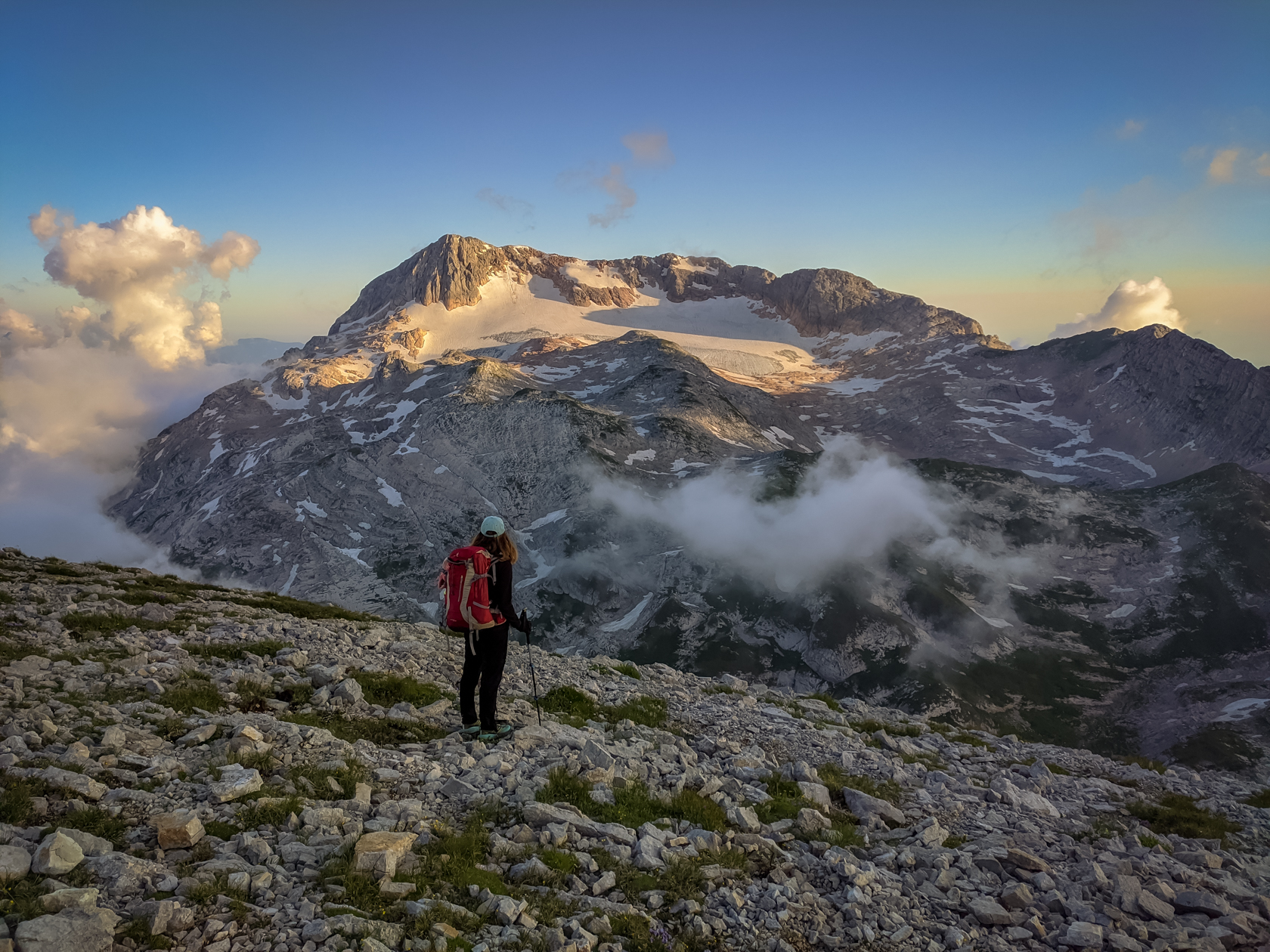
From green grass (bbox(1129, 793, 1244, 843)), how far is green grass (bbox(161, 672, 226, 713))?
19610 millimetres

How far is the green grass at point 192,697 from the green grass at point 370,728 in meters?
1.57

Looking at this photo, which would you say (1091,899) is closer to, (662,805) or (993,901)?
(993,901)

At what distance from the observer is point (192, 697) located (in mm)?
13602

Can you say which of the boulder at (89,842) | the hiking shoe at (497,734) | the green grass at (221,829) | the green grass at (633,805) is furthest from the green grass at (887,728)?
the boulder at (89,842)

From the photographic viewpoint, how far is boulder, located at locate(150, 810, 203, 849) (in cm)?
803

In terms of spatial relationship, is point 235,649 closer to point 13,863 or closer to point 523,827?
point 13,863

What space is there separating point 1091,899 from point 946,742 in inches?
404

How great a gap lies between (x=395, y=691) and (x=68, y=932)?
10551 mm

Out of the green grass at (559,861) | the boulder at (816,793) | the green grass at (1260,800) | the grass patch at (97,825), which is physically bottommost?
the green grass at (1260,800)

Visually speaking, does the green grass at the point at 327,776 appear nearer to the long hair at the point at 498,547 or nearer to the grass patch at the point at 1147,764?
the long hair at the point at 498,547

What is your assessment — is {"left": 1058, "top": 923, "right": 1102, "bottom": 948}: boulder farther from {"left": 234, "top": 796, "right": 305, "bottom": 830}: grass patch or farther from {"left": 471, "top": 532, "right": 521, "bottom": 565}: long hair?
{"left": 471, "top": 532, "right": 521, "bottom": 565}: long hair

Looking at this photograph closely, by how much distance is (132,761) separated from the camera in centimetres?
1000

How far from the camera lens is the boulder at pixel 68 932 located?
5812 mm

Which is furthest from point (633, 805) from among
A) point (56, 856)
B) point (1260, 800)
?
point (1260, 800)
